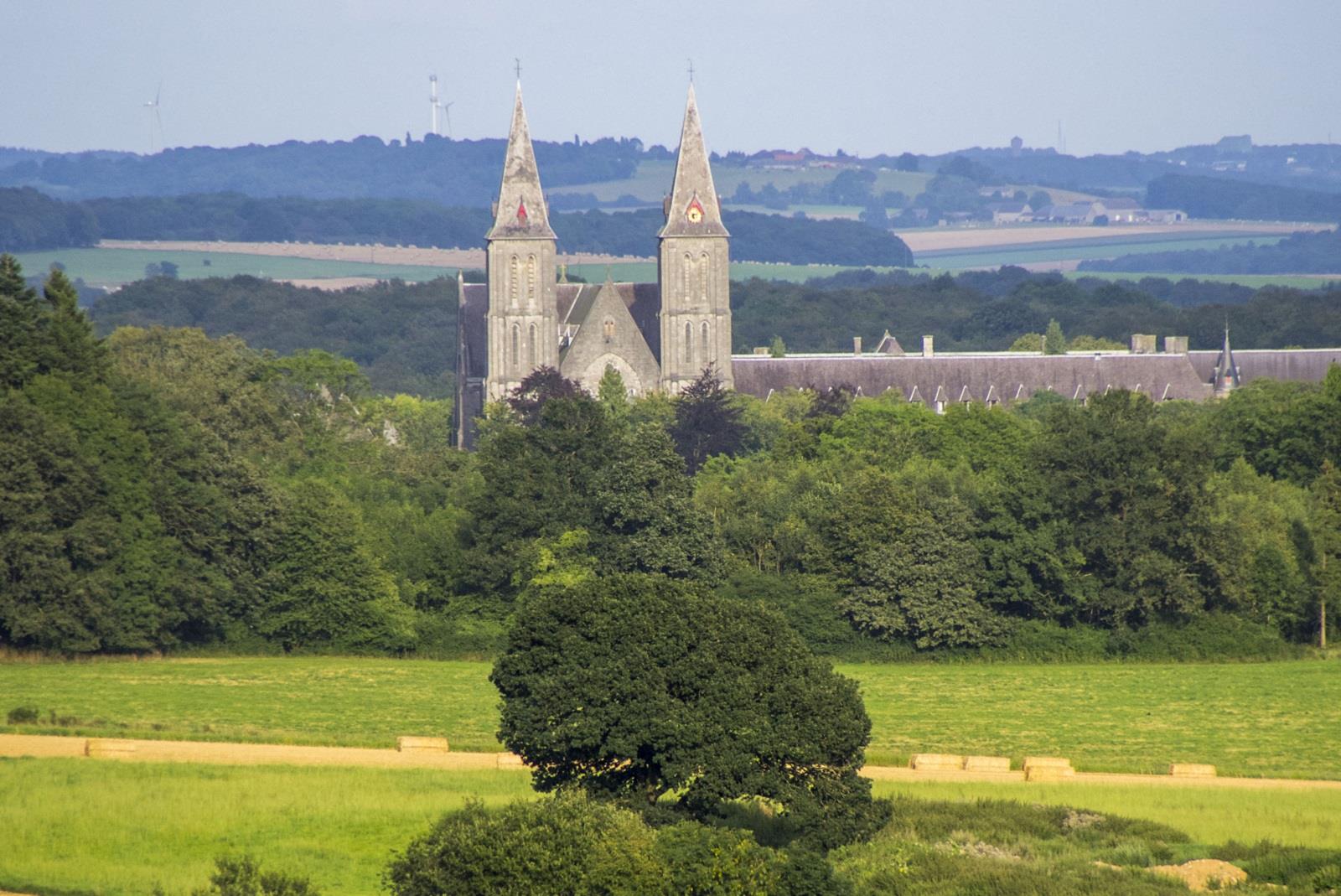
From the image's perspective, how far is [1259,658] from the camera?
2126 inches

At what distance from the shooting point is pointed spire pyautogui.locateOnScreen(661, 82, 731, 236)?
10219 cm

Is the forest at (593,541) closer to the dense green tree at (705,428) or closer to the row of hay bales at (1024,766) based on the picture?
the row of hay bales at (1024,766)

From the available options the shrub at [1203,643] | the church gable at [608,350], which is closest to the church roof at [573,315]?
the church gable at [608,350]

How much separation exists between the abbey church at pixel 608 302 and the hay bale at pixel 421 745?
6317 cm

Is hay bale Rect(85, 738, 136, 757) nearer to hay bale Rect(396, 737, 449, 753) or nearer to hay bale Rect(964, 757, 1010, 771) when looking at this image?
hay bale Rect(396, 737, 449, 753)

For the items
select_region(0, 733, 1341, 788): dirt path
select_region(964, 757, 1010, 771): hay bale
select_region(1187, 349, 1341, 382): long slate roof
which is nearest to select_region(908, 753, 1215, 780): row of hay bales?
select_region(964, 757, 1010, 771): hay bale

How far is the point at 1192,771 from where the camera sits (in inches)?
1446

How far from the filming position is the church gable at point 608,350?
105125 mm

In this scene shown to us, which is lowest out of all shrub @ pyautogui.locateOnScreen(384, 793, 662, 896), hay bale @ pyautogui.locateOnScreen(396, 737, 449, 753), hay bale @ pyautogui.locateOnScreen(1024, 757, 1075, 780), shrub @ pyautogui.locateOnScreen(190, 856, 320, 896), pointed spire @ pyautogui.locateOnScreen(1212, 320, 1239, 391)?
pointed spire @ pyautogui.locateOnScreen(1212, 320, 1239, 391)

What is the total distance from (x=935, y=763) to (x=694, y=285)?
226ft

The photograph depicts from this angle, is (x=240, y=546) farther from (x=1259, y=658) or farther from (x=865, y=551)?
(x=1259, y=658)

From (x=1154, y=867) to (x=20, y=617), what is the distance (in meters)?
31.0

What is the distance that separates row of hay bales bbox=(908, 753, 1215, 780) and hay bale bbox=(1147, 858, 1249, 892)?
743cm

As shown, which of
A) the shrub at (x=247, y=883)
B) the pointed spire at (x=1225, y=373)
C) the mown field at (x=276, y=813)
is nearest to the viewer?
the shrub at (x=247, y=883)
